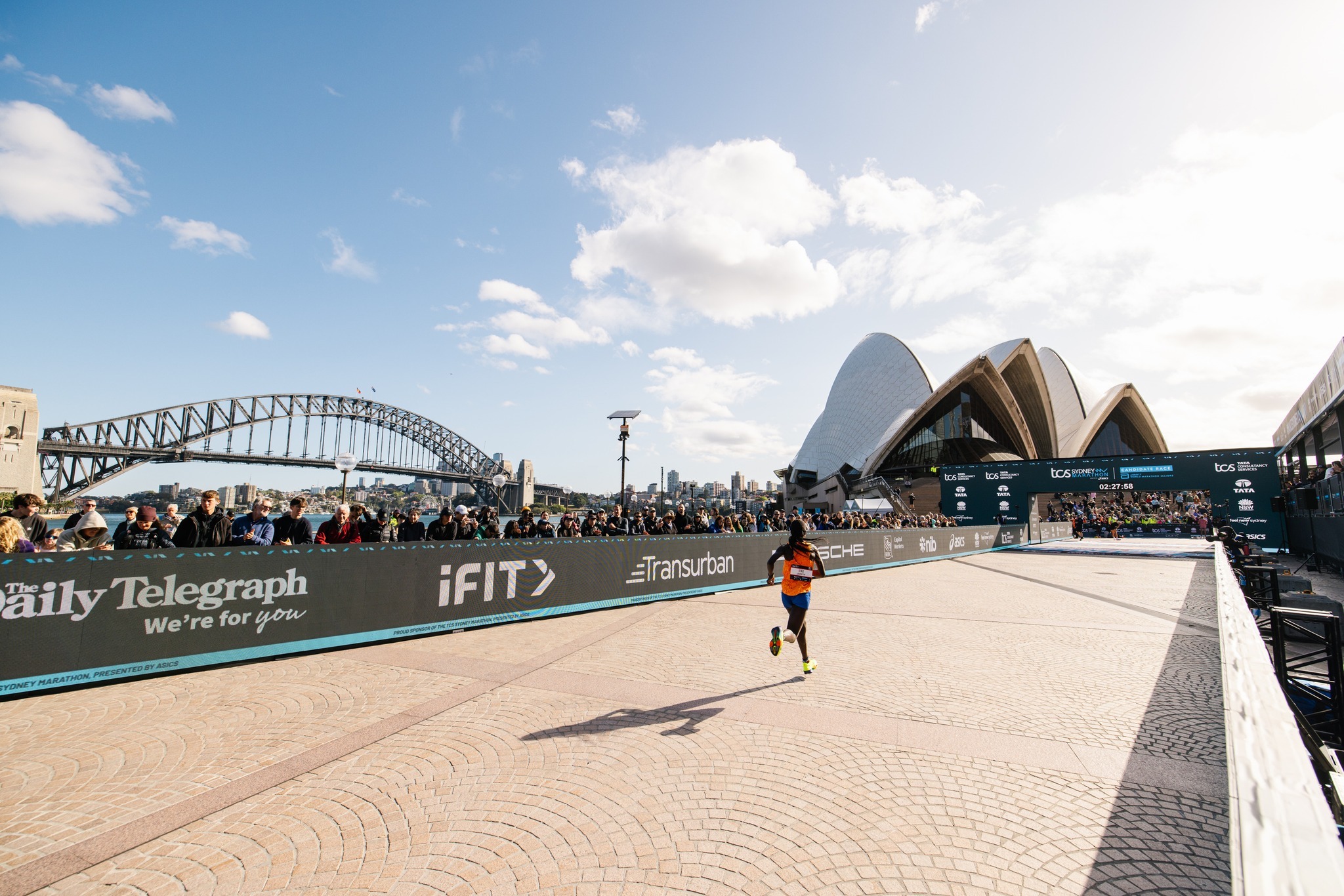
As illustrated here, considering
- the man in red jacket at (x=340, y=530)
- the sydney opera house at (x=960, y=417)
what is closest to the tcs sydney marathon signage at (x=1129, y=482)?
the sydney opera house at (x=960, y=417)

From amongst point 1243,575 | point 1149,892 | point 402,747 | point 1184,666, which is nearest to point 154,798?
point 402,747

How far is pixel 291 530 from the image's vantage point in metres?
8.65

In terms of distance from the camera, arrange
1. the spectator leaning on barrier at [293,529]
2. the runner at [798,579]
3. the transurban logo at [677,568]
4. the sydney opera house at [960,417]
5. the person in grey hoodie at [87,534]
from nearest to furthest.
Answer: the runner at [798,579]
the person in grey hoodie at [87,534]
the spectator leaning on barrier at [293,529]
the transurban logo at [677,568]
the sydney opera house at [960,417]

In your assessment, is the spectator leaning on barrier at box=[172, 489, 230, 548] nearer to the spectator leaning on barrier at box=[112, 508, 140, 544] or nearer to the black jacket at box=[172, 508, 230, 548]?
the black jacket at box=[172, 508, 230, 548]

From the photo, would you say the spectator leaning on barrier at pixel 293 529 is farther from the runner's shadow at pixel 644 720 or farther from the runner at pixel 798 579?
the runner at pixel 798 579

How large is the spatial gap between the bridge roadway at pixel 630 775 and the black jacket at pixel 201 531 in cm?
162

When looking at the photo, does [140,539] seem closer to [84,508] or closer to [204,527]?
[204,527]

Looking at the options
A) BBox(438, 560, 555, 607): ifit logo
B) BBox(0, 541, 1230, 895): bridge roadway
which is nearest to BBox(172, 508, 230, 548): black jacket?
BBox(0, 541, 1230, 895): bridge roadway

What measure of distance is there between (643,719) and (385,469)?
330ft

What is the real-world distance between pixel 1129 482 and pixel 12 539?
42.4 m

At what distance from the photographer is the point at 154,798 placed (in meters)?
3.79

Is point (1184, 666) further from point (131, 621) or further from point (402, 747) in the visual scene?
point (131, 621)

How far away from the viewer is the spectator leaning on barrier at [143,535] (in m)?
7.09

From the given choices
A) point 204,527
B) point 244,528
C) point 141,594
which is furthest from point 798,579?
point 244,528
